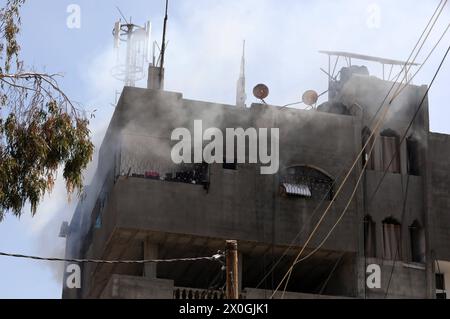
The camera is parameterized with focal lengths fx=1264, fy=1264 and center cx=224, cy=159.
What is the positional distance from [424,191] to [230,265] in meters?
Result: 20.9

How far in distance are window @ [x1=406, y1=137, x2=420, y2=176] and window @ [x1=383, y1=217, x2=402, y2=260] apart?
206cm

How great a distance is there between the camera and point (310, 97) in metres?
45.6

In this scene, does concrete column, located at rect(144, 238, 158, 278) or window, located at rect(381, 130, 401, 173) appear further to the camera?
window, located at rect(381, 130, 401, 173)

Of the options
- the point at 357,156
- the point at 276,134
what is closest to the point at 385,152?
the point at 357,156

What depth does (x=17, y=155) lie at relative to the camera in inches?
1005

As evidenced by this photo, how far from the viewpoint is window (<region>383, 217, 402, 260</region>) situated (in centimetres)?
4341

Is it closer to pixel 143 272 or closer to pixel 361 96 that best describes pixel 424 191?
pixel 361 96

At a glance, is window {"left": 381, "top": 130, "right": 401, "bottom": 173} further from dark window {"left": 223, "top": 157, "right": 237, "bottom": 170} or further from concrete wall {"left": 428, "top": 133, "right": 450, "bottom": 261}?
dark window {"left": 223, "top": 157, "right": 237, "bottom": 170}

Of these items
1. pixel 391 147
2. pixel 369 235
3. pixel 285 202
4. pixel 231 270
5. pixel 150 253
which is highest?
pixel 391 147

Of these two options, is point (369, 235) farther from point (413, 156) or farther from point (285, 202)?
point (413, 156)

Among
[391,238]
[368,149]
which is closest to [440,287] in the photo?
[391,238]

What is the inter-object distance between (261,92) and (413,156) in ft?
19.5

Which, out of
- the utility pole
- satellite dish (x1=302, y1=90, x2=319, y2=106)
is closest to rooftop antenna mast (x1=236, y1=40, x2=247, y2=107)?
satellite dish (x1=302, y1=90, x2=319, y2=106)

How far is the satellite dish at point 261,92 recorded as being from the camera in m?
43.8
